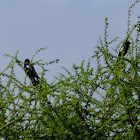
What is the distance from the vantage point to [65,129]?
214 inches

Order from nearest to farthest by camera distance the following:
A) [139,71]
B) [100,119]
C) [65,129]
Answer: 1. [65,129]
2. [100,119]
3. [139,71]

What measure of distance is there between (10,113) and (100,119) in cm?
125

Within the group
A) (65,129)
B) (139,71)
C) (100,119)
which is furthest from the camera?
(139,71)

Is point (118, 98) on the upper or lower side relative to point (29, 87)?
lower

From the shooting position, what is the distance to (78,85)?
6.12 metres

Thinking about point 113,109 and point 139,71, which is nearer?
point 113,109

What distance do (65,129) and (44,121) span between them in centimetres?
31

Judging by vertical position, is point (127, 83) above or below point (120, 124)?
above

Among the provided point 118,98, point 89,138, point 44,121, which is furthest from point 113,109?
point 44,121

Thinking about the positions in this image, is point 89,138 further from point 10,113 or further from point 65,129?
point 10,113

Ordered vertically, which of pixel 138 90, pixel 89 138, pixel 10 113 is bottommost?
pixel 89 138

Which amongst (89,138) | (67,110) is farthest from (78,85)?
(89,138)

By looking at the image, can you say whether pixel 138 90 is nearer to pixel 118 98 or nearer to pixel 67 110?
pixel 118 98

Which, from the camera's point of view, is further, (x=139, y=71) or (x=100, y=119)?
(x=139, y=71)
